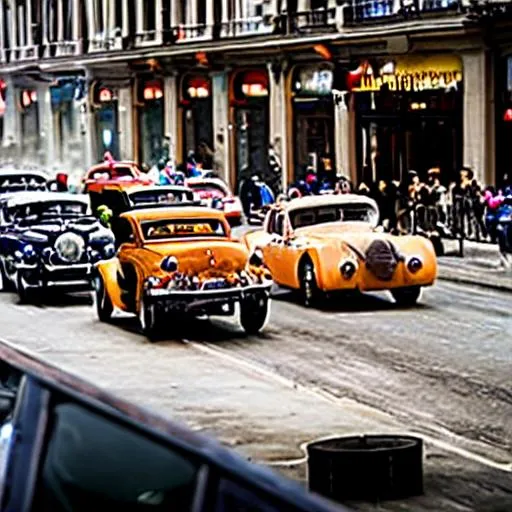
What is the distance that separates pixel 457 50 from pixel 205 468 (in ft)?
125

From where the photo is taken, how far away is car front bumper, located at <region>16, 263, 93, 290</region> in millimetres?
25047

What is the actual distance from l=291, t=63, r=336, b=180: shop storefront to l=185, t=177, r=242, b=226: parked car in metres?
6.23

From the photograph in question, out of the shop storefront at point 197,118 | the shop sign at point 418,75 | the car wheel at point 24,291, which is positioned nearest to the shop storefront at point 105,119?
the shop storefront at point 197,118

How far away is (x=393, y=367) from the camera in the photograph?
18141mm

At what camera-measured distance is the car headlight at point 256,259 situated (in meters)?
21.6

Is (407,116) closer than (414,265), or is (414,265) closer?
(414,265)

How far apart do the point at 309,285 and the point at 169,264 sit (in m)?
4.06

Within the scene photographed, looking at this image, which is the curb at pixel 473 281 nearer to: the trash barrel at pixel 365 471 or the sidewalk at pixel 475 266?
the sidewalk at pixel 475 266

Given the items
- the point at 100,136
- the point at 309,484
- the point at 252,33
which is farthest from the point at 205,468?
the point at 100,136

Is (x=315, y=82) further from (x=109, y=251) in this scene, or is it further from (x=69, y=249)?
(x=69, y=249)

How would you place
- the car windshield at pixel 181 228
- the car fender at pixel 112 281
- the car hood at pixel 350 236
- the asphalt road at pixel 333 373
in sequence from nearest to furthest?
1. the asphalt road at pixel 333 373
2. the car windshield at pixel 181 228
3. the car fender at pixel 112 281
4. the car hood at pixel 350 236

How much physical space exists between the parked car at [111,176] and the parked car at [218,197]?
6.67 feet

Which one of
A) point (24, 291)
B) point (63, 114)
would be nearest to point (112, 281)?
point (24, 291)

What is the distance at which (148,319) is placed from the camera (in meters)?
20.8
